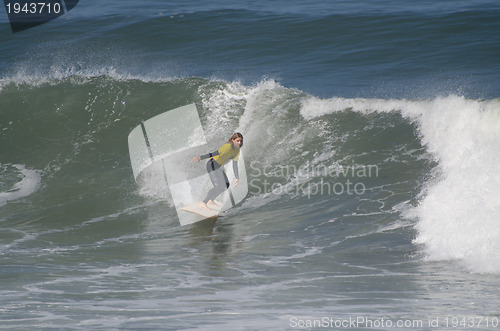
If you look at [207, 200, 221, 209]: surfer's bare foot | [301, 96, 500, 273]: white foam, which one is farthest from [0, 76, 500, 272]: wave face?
[207, 200, 221, 209]: surfer's bare foot

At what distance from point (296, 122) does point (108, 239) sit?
186 inches

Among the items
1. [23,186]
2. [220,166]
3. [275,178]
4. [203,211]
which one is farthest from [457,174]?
[23,186]

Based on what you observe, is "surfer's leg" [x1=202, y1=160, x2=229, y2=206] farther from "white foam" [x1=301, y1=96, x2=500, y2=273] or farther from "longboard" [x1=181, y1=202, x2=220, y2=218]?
"white foam" [x1=301, y1=96, x2=500, y2=273]

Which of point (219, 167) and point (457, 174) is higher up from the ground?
point (219, 167)

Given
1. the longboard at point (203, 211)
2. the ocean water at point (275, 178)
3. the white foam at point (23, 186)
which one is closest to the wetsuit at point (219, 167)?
the longboard at point (203, 211)

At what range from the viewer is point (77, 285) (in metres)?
5.95

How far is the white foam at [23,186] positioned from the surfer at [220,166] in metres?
3.68

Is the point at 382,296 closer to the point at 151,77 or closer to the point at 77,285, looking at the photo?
the point at 77,285

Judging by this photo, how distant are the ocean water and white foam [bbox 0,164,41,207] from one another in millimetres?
57

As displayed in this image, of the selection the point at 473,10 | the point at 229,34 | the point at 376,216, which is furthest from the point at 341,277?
the point at 473,10

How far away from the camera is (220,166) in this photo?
29.3ft

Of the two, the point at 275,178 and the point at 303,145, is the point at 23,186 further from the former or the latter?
the point at 303,145

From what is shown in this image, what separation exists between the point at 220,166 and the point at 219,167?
2cm

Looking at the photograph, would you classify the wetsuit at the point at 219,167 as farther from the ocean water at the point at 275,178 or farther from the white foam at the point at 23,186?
the white foam at the point at 23,186
